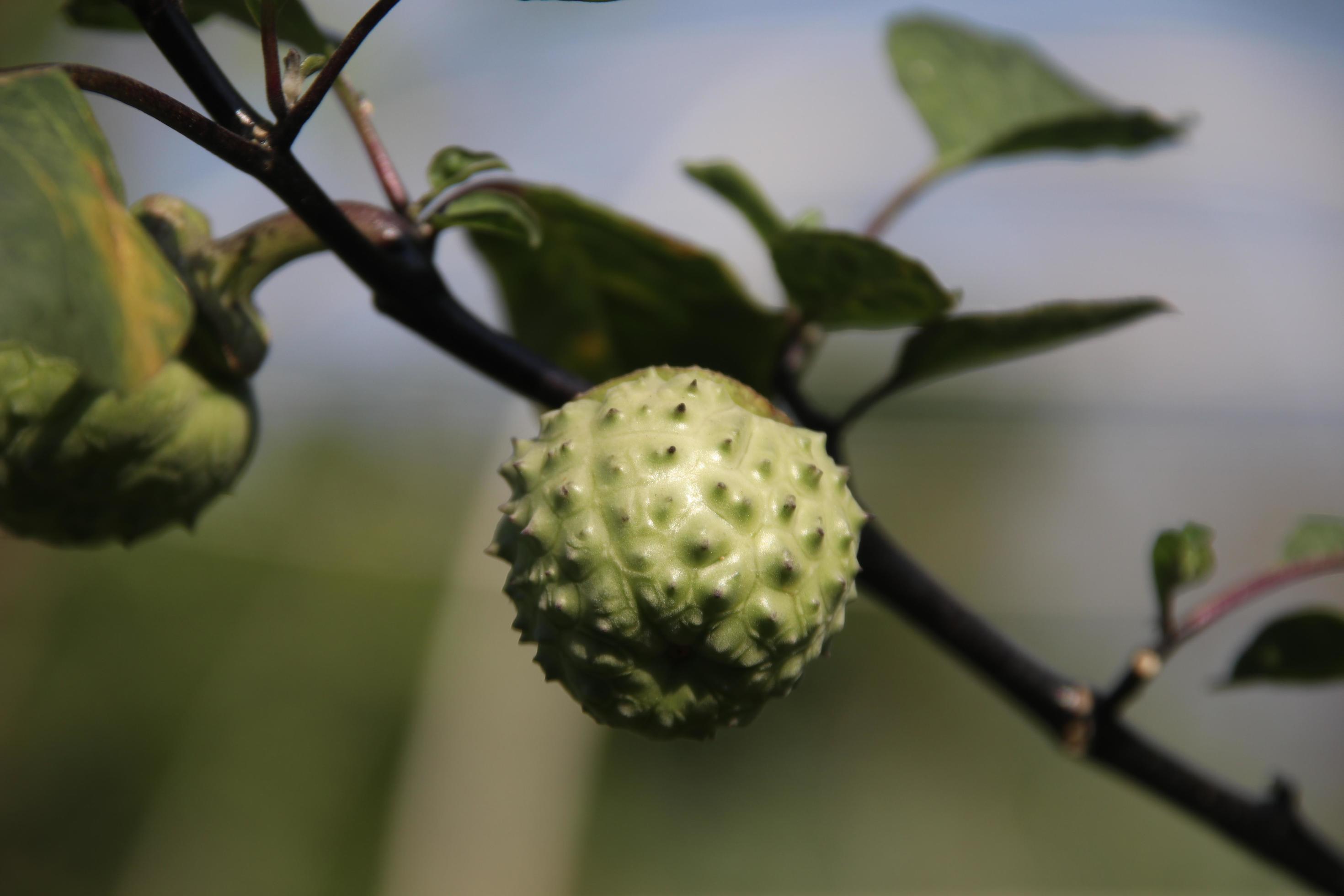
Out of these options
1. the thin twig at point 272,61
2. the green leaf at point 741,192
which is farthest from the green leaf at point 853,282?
the thin twig at point 272,61

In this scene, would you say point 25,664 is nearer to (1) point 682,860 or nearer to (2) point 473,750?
(2) point 473,750

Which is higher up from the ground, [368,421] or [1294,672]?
[1294,672]

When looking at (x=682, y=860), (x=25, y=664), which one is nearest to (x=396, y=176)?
(x=25, y=664)

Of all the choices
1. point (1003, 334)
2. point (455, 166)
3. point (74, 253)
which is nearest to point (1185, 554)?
point (1003, 334)

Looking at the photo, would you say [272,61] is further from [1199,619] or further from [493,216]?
[1199,619]

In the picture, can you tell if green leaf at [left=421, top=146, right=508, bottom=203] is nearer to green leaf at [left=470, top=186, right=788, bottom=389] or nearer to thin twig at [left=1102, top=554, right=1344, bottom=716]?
green leaf at [left=470, top=186, right=788, bottom=389]
